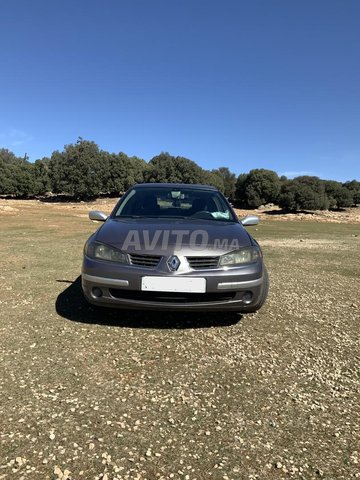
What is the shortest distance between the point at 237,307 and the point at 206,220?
1296 mm

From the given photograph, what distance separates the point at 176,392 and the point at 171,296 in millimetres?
982

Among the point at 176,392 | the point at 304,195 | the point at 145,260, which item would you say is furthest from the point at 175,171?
the point at 176,392

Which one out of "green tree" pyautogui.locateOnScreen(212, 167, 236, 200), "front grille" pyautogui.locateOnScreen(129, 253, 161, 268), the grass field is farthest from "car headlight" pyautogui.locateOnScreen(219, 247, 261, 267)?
"green tree" pyautogui.locateOnScreen(212, 167, 236, 200)

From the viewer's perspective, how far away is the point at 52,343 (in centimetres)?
339

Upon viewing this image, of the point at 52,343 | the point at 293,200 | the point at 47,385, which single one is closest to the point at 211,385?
the point at 47,385

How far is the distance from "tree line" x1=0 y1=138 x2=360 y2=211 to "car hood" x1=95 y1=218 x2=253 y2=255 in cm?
4422

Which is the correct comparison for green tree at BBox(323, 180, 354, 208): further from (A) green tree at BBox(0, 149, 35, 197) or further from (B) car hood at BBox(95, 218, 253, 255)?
(A) green tree at BBox(0, 149, 35, 197)

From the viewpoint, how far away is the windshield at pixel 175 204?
4715 millimetres

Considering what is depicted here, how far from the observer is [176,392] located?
8.70 ft

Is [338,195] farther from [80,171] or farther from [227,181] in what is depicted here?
[80,171]

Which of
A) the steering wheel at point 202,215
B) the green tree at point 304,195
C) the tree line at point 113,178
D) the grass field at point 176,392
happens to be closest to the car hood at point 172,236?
the steering wheel at point 202,215

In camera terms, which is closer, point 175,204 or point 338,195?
point 175,204

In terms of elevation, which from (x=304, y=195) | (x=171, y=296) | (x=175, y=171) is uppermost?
(x=175, y=171)

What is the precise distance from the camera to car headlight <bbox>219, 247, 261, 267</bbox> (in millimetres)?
3535
